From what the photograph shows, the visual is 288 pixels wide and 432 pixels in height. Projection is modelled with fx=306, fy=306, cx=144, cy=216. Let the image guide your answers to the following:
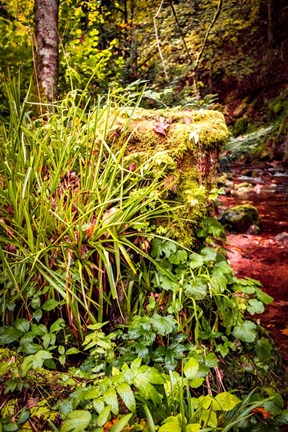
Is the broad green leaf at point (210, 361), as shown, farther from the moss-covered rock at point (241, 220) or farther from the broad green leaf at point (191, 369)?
the moss-covered rock at point (241, 220)

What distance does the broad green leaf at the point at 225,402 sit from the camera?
1.21m

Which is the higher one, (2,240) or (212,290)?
(2,240)

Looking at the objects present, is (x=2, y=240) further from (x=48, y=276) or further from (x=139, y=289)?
(x=139, y=289)

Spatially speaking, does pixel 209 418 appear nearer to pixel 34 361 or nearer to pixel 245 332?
pixel 245 332

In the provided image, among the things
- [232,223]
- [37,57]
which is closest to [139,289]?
[37,57]

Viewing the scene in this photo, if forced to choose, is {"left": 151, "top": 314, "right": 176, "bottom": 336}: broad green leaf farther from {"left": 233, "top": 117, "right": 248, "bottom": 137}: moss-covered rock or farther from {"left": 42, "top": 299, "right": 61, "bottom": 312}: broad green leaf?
{"left": 233, "top": 117, "right": 248, "bottom": 137}: moss-covered rock

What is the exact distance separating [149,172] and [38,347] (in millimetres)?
1090

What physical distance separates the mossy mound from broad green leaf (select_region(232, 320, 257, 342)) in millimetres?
552

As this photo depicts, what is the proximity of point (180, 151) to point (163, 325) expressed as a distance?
1.05 meters

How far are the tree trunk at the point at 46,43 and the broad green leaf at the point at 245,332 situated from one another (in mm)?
2811

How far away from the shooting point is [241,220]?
17.2ft

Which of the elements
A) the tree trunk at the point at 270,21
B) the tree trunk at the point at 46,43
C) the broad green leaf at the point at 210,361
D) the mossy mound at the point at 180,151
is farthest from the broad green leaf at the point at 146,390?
the tree trunk at the point at 270,21

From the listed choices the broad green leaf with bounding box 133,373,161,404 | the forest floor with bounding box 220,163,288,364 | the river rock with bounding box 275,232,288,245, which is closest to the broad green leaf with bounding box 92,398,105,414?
the broad green leaf with bounding box 133,373,161,404

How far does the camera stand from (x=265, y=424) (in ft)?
4.49
